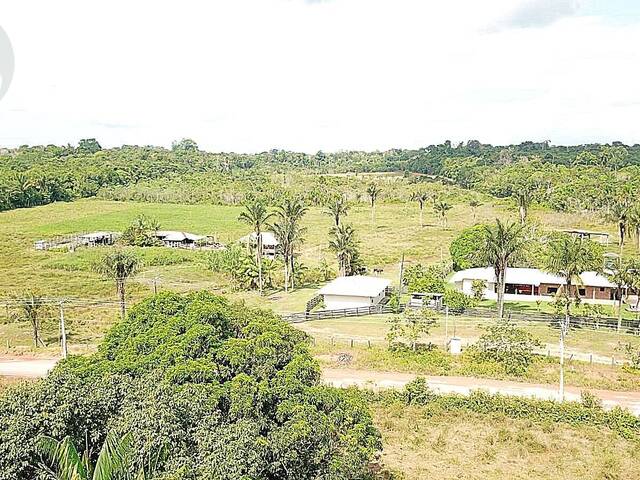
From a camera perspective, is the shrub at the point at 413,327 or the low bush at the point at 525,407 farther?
the shrub at the point at 413,327

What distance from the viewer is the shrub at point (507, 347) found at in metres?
27.2

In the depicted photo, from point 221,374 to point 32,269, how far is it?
38383 mm

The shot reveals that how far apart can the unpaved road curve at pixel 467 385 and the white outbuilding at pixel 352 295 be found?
10.9 metres

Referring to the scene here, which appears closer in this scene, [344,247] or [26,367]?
[26,367]

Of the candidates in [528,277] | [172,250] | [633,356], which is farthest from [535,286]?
[172,250]

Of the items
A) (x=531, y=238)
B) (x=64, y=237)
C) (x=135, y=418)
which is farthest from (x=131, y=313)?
(x=64, y=237)

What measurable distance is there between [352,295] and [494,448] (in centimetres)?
1806

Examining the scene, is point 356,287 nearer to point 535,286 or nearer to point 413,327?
point 413,327

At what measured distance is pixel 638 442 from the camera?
20094 millimetres

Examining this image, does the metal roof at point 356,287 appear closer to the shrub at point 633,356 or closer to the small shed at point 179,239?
the shrub at point 633,356

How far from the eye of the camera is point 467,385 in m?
25.2

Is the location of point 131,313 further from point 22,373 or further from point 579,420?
point 579,420

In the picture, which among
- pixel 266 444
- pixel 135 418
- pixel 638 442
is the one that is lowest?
pixel 638 442

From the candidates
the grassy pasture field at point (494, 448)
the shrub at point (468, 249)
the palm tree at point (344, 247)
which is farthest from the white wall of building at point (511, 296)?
the grassy pasture field at point (494, 448)
